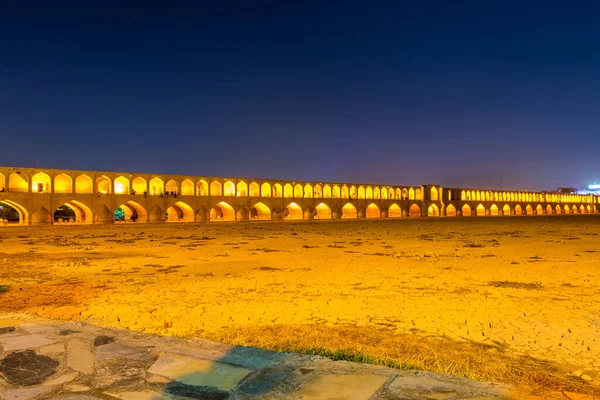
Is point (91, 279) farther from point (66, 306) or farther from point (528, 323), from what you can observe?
point (528, 323)

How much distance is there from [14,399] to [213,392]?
0.81m

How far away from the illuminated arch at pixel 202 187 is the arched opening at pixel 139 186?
170 inches

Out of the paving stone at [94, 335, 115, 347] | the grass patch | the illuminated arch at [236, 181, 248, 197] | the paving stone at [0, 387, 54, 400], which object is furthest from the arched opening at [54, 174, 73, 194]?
the paving stone at [0, 387, 54, 400]

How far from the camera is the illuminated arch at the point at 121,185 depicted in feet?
98.0

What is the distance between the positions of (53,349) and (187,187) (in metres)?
32.0

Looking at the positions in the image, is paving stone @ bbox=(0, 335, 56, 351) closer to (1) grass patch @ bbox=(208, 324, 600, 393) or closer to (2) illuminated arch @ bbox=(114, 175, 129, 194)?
(1) grass patch @ bbox=(208, 324, 600, 393)

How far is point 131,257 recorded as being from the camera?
1034cm

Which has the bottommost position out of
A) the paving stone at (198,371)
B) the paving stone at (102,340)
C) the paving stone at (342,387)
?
the paving stone at (102,340)

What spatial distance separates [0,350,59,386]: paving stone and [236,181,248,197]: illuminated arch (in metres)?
34.7

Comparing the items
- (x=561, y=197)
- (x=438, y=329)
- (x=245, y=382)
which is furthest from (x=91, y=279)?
(x=561, y=197)

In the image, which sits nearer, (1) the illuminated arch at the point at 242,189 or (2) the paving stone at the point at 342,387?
(2) the paving stone at the point at 342,387

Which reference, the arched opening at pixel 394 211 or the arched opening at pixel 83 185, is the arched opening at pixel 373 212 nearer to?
the arched opening at pixel 394 211

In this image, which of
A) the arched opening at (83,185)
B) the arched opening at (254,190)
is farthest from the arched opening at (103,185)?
the arched opening at (254,190)

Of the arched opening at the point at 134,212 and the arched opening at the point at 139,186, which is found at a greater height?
the arched opening at the point at 139,186
